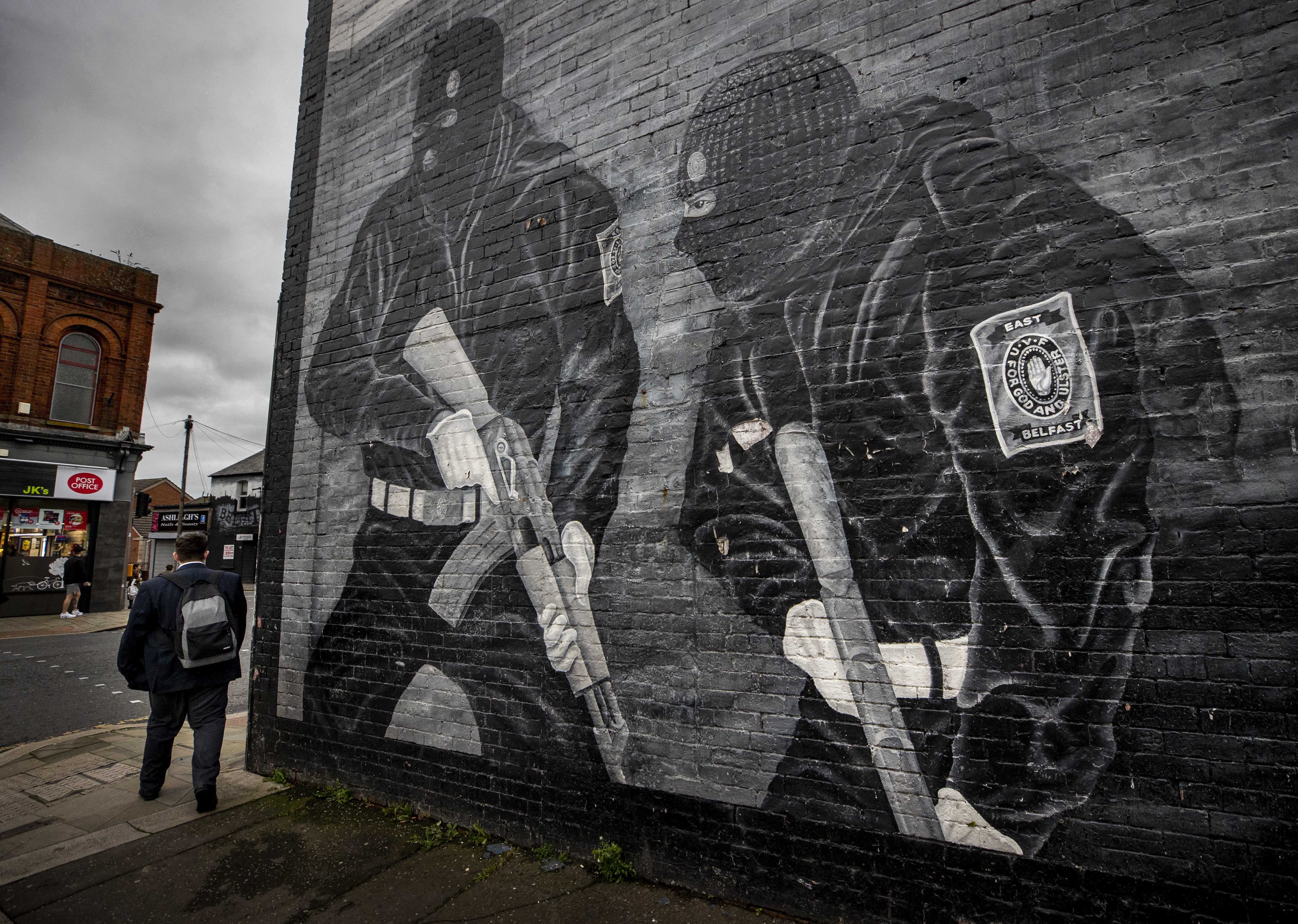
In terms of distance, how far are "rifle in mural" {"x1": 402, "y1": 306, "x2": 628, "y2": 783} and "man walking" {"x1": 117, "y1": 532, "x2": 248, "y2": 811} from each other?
5.71 ft

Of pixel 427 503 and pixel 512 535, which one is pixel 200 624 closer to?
pixel 427 503

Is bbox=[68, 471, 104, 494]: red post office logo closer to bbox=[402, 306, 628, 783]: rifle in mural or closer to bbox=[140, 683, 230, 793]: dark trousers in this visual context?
bbox=[140, 683, 230, 793]: dark trousers

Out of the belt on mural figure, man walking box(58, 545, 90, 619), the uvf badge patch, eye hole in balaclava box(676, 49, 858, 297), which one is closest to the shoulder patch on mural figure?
eye hole in balaclava box(676, 49, 858, 297)

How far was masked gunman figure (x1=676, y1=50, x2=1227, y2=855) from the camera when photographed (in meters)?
2.37

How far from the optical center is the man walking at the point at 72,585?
1455cm

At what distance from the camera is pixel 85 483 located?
15648mm

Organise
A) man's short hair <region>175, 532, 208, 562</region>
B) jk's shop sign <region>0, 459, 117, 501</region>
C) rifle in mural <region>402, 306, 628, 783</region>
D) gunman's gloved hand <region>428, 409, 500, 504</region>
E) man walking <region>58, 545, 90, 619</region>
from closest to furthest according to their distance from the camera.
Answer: rifle in mural <region>402, 306, 628, 783</region> < gunman's gloved hand <region>428, 409, 500, 504</region> < man's short hair <region>175, 532, 208, 562</region> < jk's shop sign <region>0, 459, 117, 501</region> < man walking <region>58, 545, 90, 619</region>

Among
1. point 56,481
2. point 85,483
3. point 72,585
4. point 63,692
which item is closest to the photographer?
point 63,692

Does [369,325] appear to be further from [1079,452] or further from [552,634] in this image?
[1079,452]

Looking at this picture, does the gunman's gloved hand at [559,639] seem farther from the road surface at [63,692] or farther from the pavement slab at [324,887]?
the road surface at [63,692]

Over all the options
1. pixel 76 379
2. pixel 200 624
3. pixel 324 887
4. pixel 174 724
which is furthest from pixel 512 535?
pixel 76 379

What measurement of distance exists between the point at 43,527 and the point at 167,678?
15817 mm

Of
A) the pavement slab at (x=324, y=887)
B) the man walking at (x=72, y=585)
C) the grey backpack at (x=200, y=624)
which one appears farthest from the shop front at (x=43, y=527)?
the pavement slab at (x=324, y=887)

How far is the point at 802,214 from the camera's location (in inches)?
122
